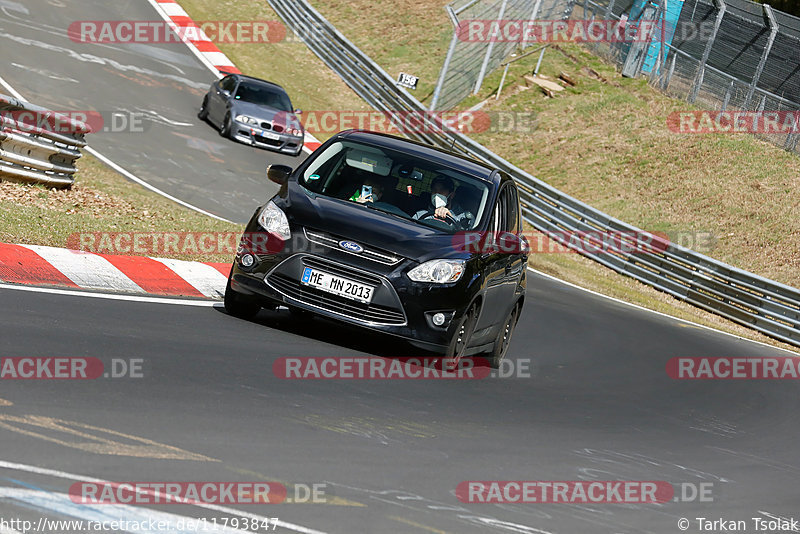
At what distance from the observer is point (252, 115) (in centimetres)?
2525

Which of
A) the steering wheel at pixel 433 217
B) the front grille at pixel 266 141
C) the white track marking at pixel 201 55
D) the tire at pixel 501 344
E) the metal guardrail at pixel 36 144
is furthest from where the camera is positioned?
the white track marking at pixel 201 55

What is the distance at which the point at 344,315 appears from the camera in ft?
28.4

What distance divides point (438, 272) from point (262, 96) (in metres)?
18.6

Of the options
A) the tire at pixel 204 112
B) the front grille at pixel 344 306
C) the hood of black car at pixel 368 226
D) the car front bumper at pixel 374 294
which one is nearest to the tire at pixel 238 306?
the car front bumper at pixel 374 294

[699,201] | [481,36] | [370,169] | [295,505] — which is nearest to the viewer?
[295,505]

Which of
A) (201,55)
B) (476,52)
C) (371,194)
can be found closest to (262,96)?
(201,55)

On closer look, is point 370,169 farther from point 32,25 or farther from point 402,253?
point 32,25

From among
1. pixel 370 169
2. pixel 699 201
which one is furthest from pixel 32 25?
pixel 370 169

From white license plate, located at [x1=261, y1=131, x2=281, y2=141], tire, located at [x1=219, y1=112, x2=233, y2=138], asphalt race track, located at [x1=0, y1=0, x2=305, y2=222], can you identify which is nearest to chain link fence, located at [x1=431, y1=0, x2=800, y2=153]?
white license plate, located at [x1=261, y1=131, x2=281, y2=141]

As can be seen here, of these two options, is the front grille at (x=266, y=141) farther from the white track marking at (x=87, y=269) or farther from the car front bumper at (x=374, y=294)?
the car front bumper at (x=374, y=294)

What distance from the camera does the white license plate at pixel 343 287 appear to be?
8594mm

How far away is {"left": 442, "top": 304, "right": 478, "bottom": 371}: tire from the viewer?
8984mm

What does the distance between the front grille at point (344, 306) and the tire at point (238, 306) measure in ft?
2.63

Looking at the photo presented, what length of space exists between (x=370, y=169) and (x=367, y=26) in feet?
110
